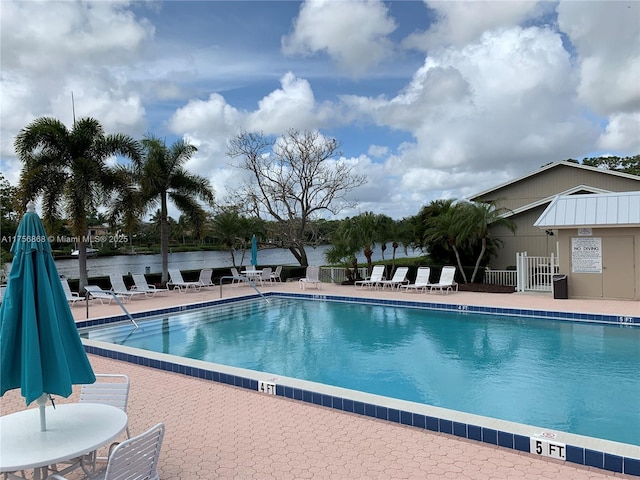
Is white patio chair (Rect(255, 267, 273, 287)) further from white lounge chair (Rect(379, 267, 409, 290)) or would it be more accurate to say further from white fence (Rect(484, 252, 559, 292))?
white fence (Rect(484, 252, 559, 292))

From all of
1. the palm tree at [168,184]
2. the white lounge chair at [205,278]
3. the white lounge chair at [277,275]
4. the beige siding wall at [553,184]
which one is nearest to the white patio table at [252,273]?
the white lounge chair at [277,275]

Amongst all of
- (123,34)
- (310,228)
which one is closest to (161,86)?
(123,34)

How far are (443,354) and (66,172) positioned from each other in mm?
15419

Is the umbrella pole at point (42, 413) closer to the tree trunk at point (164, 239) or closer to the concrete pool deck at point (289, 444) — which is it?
the concrete pool deck at point (289, 444)

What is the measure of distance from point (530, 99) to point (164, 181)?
15007mm

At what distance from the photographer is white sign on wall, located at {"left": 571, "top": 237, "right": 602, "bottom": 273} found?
14914 mm

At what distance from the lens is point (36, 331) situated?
11.9 feet

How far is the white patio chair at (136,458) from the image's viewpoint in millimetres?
3254

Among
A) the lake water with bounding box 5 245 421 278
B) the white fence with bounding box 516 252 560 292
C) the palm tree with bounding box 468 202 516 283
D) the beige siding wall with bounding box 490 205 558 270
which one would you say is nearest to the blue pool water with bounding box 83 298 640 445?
the white fence with bounding box 516 252 560 292

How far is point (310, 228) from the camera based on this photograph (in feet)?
85.7

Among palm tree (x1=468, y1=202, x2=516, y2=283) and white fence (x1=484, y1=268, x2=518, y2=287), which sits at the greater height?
palm tree (x1=468, y1=202, x2=516, y2=283)

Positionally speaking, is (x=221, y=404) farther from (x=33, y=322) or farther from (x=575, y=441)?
(x=575, y=441)

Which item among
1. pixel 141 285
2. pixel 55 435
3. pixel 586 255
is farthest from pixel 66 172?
pixel 586 255

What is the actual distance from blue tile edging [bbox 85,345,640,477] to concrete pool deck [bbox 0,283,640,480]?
0.26 ft
